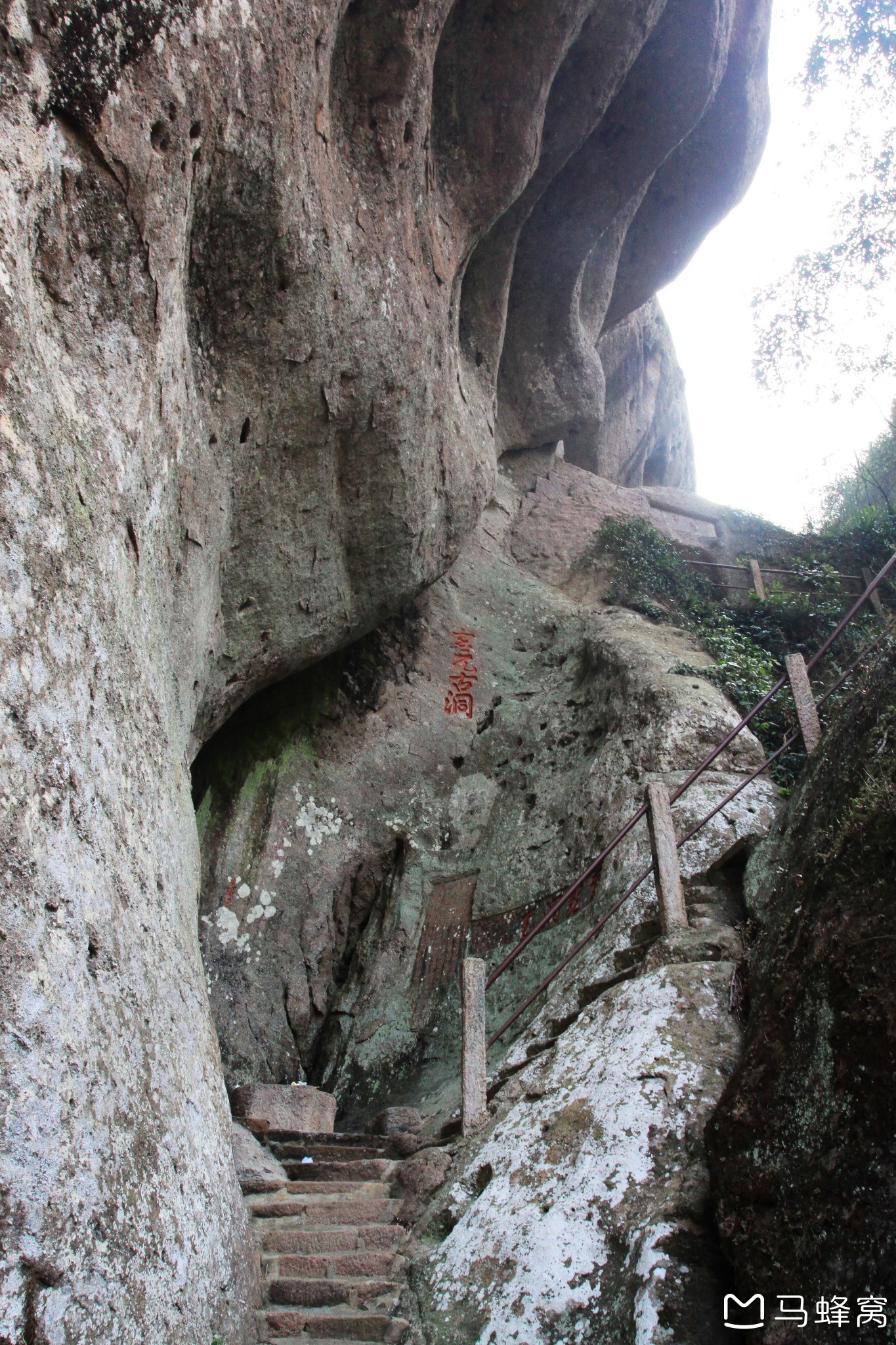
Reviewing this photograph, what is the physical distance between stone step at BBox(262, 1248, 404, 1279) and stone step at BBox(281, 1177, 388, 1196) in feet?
2.14

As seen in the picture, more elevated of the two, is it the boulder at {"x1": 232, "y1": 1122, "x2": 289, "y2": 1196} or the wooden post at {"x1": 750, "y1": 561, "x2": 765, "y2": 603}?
the wooden post at {"x1": 750, "y1": 561, "x2": 765, "y2": 603}

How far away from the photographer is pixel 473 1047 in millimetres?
5383

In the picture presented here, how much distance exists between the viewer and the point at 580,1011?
551 cm

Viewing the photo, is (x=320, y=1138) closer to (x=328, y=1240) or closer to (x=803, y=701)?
(x=328, y=1240)

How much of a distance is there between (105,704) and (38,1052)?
167cm

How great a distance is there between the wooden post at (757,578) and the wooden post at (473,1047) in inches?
367

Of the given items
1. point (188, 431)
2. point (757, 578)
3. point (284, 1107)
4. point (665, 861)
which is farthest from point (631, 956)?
point (757, 578)

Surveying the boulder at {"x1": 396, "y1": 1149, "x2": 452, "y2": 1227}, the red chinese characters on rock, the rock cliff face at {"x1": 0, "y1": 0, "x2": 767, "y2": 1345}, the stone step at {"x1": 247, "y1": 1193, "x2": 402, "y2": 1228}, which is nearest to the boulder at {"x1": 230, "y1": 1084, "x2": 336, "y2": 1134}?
the stone step at {"x1": 247, "y1": 1193, "x2": 402, "y2": 1228}

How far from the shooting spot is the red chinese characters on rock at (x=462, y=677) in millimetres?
11266

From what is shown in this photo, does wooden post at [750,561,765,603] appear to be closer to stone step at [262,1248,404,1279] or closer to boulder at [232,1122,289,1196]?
boulder at [232,1122,289,1196]

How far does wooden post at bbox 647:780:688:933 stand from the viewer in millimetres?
5492

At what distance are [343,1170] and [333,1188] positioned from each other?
Result: 0.58 ft

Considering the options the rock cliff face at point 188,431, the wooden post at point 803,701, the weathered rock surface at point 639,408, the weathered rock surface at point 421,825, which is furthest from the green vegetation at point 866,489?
the wooden post at point 803,701

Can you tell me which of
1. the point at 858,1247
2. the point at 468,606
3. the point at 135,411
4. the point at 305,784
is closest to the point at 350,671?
the point at 305,784
